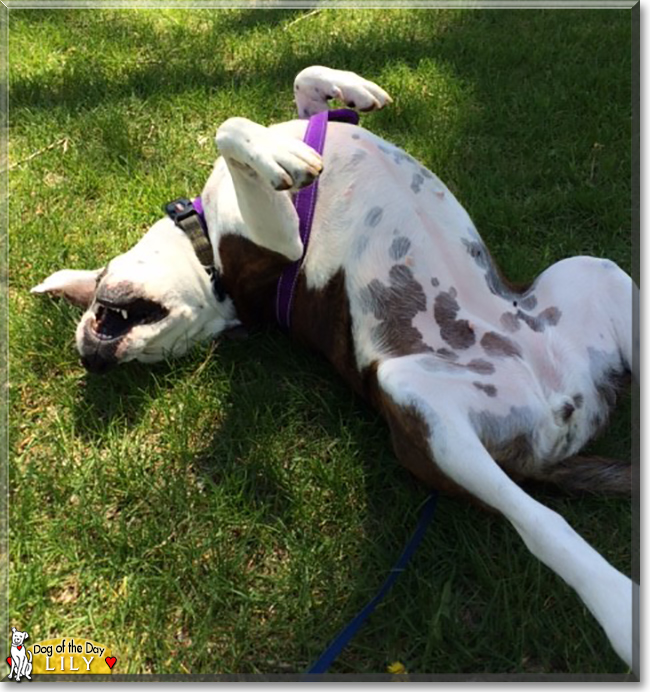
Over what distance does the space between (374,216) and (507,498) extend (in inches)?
44.4

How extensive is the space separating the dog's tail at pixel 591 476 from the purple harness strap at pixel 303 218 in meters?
1.10

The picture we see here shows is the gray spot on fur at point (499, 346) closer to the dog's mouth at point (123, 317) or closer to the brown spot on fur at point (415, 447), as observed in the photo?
the brown spot on fur at point (415, 447)

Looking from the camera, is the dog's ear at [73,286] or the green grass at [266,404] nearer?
the green grass at [266,404]

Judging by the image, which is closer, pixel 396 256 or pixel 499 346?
pixel 499 346

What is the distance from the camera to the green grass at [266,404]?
2209 mm

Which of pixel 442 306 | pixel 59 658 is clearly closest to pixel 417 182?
pixel 442 306

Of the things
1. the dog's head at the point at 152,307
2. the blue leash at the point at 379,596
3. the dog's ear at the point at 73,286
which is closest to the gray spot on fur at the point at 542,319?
the blue leash at the point at 379,596

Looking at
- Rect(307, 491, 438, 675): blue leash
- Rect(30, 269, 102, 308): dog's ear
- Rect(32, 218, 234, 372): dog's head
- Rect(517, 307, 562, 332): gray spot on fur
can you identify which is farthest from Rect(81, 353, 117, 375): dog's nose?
Rect(517, 307, 562, 332): gray spot on fur

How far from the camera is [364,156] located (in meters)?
2.78

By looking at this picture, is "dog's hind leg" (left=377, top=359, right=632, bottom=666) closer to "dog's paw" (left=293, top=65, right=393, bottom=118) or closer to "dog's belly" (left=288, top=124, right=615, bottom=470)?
"dog's belly" (left=288, top=124, right=615, bottom=470)

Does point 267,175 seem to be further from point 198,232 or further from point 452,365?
point 452,365

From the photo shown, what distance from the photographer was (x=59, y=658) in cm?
223

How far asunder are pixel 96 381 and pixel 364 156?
136cm

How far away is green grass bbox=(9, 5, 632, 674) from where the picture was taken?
2209 millimetres
